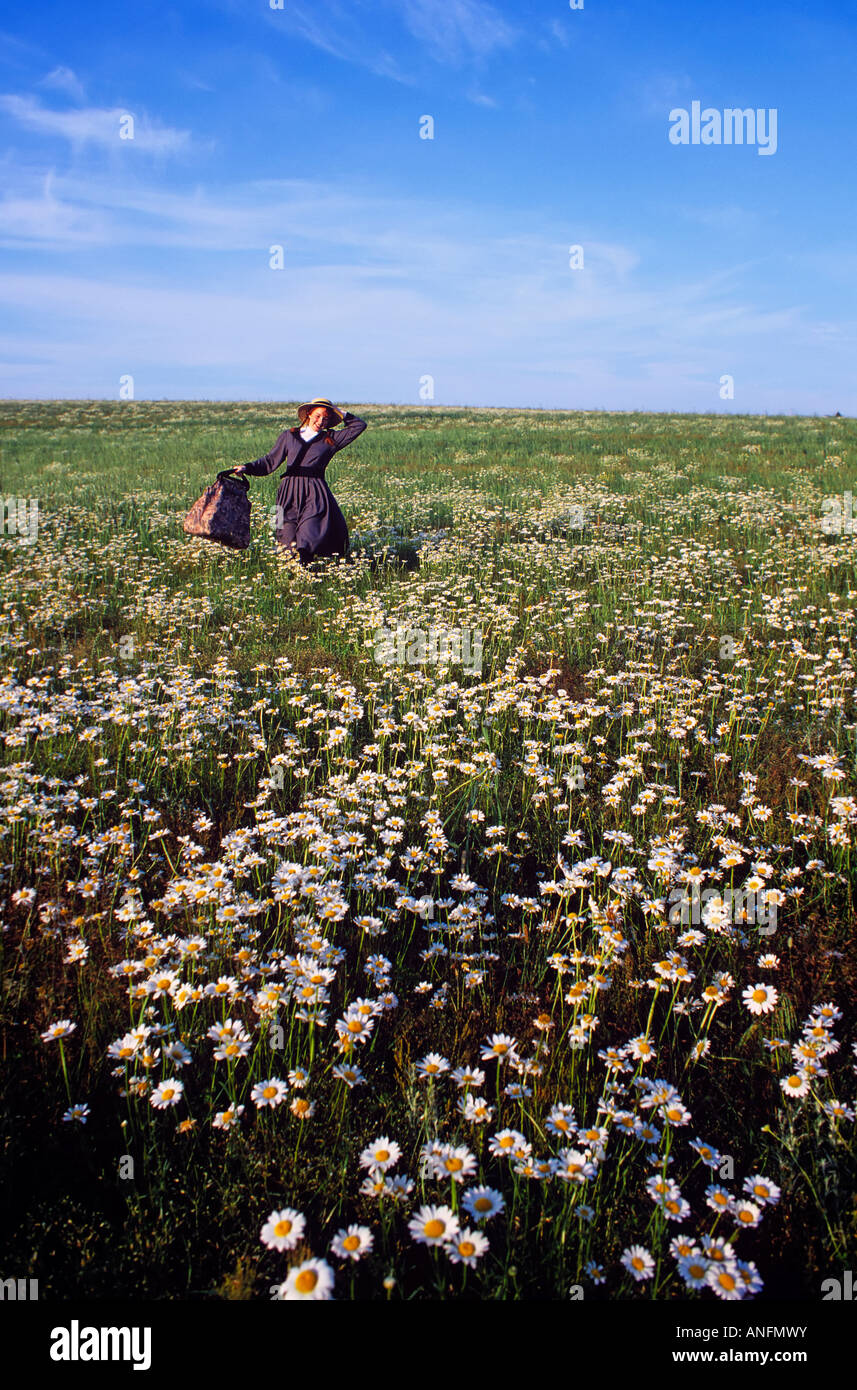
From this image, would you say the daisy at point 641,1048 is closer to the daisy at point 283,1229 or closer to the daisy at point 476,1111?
the daisy at point 476,1111

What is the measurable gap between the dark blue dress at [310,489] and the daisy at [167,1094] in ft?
27.0

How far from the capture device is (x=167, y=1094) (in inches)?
83.6

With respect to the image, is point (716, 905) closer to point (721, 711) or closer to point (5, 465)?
point (721, 711)

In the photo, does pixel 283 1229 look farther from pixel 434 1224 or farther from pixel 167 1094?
pixel 167 1094

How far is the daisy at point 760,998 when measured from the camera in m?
2.48

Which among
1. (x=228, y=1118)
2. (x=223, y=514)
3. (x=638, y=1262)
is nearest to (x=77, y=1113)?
(x=228, y=1118)

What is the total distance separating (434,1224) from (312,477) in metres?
9.28

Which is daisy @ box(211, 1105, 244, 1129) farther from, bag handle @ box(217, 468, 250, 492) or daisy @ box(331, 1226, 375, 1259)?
bag handle @ box(217, 468, 250, 492)

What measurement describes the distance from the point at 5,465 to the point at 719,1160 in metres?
27.1

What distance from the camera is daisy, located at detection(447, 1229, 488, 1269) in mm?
1645

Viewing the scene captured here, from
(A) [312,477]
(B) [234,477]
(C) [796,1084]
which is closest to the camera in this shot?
(C) [796,1084]

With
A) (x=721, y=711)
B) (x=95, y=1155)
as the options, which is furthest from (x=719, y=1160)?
(x=721, y=711)

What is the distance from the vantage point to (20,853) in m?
3.55
